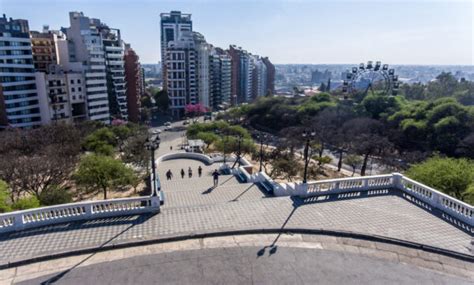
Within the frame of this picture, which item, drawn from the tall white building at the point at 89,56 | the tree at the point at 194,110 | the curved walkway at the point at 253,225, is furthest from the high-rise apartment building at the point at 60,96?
the curved walkway at the point at 253,225

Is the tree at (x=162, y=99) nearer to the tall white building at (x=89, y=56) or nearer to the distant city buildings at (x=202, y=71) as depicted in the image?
the distant city buildings at (x=202, y=71)

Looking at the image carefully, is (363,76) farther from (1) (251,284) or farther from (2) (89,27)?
(1) (251,284)

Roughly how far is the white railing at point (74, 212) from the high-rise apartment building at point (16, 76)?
1719 inches

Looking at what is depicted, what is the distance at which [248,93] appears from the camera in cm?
11050

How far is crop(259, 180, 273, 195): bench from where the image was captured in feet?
52.0

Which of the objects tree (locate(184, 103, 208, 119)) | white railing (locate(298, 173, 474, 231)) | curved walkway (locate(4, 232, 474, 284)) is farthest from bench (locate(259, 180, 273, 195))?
tree (locate(184, 103, 208, 119))

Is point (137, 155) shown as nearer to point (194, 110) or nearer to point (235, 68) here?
point (194, 110)


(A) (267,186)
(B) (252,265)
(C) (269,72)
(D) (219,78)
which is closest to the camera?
(B) (252,265)

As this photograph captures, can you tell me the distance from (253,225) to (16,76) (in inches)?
1965

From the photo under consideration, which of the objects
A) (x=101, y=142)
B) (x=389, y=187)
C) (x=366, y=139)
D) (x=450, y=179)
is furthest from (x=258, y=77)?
(x=450, y=179)

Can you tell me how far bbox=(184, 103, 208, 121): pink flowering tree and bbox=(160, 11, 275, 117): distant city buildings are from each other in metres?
2.44

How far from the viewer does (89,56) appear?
5325 cm

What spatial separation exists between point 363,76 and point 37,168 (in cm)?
5189

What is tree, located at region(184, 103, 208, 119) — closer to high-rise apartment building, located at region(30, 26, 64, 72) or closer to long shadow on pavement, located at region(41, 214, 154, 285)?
high-rise apartment building, located at region(30, 26, 64, 72)
